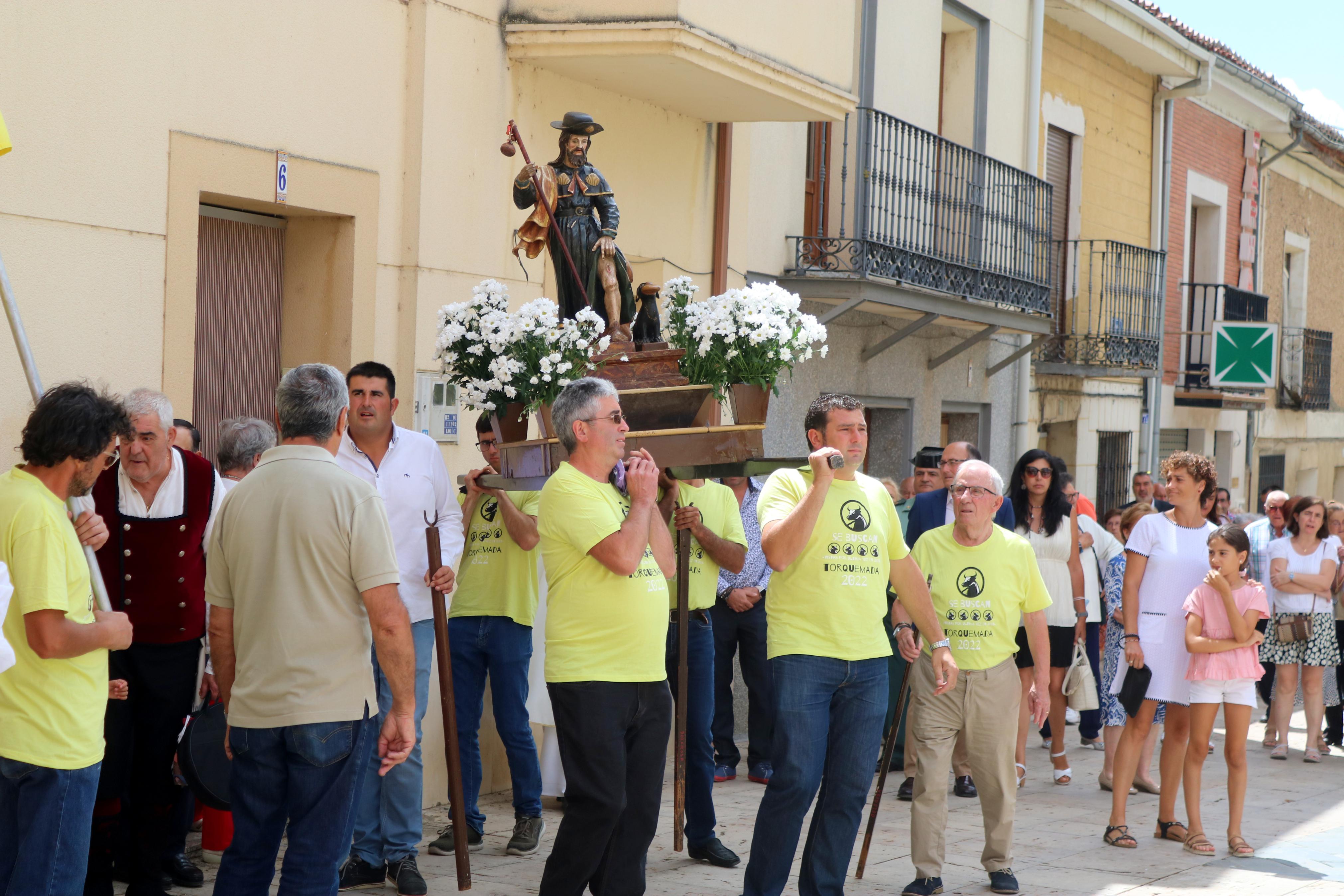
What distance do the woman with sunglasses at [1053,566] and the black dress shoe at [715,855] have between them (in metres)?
2.65

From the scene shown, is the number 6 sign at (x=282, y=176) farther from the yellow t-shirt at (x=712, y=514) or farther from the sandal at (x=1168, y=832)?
the sandal at (x=1168, y=832)

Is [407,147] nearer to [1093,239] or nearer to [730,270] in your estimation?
[730,270]

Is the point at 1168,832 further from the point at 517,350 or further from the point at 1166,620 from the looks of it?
the point at 517,350

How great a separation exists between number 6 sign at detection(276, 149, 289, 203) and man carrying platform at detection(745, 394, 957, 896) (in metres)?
2.71

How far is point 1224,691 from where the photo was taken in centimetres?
694

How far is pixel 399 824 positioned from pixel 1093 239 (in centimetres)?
1173

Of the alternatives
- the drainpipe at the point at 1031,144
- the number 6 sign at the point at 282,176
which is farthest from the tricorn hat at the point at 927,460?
the drainpipe at the point at 1031,144

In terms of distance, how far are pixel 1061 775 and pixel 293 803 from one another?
5839 millimetres

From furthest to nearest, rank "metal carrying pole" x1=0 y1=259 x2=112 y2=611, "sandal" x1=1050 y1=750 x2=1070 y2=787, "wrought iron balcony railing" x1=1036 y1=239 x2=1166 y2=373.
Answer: "wrought iron balcony railing" x1=1036 y1=239 x2=1166 y2=373
"sandal" x1=1050 y1=750 x2=1070 y2=787
"metal carrying pole" x1=0 y1=259 x2=112 y2=611

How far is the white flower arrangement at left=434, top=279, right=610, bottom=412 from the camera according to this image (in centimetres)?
540

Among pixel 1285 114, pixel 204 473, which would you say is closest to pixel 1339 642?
pixel 204 473

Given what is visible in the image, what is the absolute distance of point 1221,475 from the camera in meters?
20.0

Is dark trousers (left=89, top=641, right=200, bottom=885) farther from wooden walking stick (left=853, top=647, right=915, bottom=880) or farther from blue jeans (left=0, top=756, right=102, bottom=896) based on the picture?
wooden walking stick (left=853, top=647, right=915, bottom=880)

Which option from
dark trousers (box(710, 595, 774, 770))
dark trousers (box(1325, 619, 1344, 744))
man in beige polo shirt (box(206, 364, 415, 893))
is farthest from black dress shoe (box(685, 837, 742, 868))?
dark trousers (box(1325, 619, 1344, 744))
